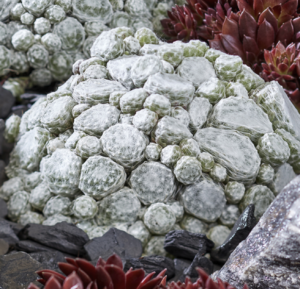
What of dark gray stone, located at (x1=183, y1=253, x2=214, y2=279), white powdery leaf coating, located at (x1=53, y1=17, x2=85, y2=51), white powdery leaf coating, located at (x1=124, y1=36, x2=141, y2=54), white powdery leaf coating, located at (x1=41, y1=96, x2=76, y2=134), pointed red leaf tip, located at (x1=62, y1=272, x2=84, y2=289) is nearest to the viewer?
pointed red leaf tip, located at (x1=62, y1=272, x2=84, y2=289)

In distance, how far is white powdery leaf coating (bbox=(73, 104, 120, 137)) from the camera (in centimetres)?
182

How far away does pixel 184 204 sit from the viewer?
1750mm

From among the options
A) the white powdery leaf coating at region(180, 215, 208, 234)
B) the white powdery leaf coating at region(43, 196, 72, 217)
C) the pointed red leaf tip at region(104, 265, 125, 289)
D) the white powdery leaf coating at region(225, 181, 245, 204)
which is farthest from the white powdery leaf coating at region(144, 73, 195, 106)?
the pointed red leaf tip at region(104, 265, 125, 289)

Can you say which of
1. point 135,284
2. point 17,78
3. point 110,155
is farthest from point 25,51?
point 135,284

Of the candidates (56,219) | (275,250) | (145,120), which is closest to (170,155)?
(145,120)

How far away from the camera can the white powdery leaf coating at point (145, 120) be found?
1.75 meters

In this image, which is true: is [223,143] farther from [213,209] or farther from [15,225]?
[15,225]

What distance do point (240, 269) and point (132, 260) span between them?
0.48m

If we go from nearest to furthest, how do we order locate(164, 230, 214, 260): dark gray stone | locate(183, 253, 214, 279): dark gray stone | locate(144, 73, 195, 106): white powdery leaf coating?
locate(183, 253, 214, 279): dark gray stone → locate(164, 230, 214, 260): dark gray stone → locate(144, 73, 195, 106): white powdery leaf coating

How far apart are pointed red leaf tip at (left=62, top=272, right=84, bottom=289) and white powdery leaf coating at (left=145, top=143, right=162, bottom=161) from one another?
0.90 meters

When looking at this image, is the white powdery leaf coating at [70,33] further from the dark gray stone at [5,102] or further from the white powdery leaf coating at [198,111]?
the white powdery leaf coating at [198,111]

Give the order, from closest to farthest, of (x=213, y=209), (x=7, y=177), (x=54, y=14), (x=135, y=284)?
(x=135, y=284) → (x=213, y=209) → (x=7, y=177) → (x=54, y=14)

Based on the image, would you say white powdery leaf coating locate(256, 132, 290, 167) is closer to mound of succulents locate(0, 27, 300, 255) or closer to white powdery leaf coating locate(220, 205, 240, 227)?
mound of succulents locate(0, 27, 300, 255)

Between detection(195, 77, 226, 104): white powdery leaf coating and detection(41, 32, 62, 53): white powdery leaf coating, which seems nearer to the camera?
detection(195, 77, 226, 104): white powdery leaf coating
